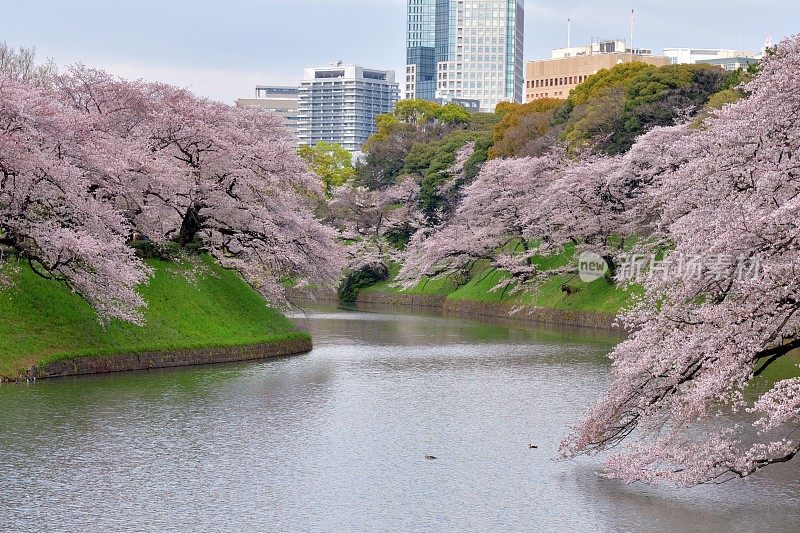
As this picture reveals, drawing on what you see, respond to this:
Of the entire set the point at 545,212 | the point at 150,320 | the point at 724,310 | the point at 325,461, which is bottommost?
the point at 325,461

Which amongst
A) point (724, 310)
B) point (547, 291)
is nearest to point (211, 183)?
point (724, 310)

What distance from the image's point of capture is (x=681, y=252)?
65.0ft

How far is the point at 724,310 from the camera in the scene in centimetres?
1830

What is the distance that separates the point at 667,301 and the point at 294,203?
92.1 feet

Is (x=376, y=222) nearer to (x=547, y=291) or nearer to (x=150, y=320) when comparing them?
(x=547, y=291)

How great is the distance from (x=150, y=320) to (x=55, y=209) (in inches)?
235

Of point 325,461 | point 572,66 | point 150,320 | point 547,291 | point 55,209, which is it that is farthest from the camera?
point 572,66

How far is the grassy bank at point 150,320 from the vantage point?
32188 millimetres

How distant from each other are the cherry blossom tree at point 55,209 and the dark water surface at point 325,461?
2765 mm

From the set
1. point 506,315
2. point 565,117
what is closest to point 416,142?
point 565,117

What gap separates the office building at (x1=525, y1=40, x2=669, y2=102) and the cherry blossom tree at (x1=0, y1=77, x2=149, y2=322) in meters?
152

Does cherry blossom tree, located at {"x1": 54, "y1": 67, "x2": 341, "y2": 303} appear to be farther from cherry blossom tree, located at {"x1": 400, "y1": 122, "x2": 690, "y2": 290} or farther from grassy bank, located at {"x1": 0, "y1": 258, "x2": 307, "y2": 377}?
cherry blossom tree, located at {"x1": 400, "y1": 122, "x2": 690, "y2": 290}

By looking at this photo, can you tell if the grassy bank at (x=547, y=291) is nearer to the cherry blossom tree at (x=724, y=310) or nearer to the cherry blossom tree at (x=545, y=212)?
the cherry blossom tree at (x=545, y=212)

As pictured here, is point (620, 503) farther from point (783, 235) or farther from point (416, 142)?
point (416, 142)
